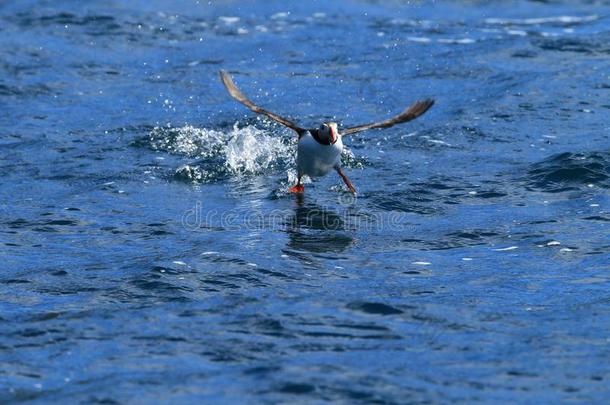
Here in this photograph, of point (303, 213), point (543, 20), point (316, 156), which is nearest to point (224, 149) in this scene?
point (316, 156)

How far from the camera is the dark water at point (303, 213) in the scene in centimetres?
830

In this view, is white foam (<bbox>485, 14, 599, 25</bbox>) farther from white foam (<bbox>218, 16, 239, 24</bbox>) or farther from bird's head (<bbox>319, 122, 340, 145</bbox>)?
bird's head (<bbox>319, 122, 340, 145</bbox>)

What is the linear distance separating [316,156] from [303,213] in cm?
74

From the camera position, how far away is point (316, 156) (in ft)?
41.5

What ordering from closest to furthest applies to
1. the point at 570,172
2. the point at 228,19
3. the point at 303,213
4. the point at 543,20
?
1. the point at 303,213
2. the point at 570,172
3. the point at 543,20
4. the point at 228,19

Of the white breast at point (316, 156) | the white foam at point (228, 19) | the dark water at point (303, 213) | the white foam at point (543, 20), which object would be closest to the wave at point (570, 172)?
the dark water at point (303, 213)

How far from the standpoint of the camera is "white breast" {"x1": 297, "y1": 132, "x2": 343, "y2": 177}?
12656 mm

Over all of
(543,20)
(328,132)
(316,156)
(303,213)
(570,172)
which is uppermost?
(543,20)

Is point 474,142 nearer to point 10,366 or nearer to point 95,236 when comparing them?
point 95,236

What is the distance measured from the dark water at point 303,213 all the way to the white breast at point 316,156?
1.32 ft

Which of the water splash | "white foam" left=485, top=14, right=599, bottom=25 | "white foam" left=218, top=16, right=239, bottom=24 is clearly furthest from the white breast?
"white foam" left=485, top=14, right=599, bottom=25

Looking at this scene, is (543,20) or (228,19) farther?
(228,19)

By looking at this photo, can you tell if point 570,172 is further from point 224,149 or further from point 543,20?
point 543,20

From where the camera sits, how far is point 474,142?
1509 cm
